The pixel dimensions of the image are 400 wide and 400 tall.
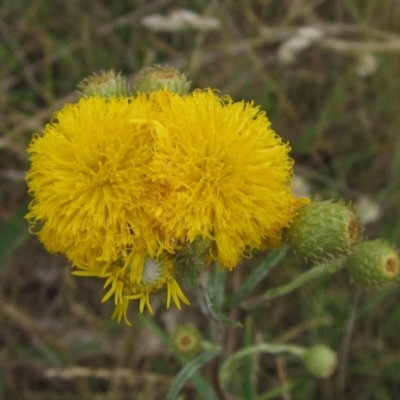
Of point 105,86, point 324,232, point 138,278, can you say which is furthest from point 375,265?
point 105,86

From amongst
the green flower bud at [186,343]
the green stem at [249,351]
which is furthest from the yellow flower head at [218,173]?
the green stem at [249,351]

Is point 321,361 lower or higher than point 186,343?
higher

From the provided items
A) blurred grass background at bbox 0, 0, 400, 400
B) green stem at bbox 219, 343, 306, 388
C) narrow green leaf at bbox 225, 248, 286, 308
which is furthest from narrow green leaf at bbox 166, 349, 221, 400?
blurred grass background at bbox 0, 0, 400, 400

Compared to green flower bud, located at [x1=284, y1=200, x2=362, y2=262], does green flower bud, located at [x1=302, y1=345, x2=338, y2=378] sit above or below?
below

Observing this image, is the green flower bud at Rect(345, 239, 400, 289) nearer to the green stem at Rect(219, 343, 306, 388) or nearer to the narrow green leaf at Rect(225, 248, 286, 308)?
the narrow green leaf at Rect(225, 248, 286, 308)

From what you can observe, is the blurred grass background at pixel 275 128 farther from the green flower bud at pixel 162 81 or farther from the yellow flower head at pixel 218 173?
the yellow flower head at pixel 218 173

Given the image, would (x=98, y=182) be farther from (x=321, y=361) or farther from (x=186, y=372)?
(x=321, y=361)

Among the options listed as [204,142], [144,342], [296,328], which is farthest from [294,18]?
[204,142]
